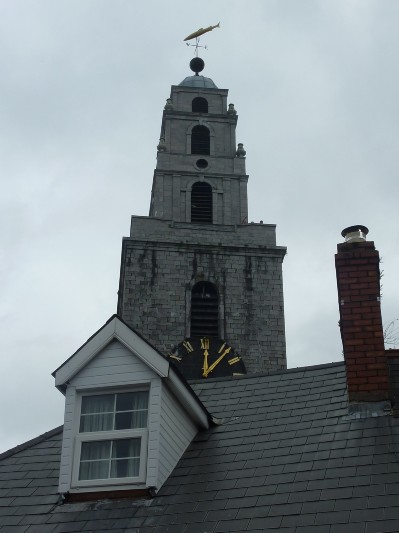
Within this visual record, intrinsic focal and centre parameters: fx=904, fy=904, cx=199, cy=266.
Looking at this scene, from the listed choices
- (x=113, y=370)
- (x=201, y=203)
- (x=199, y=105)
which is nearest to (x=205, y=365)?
(x=201, y=203)

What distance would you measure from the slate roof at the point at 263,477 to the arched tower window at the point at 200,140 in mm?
27635

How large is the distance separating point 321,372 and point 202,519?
10.8ft

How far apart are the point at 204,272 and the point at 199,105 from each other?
10.3m

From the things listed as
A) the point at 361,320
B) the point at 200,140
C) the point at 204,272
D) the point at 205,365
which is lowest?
the point at 361,320

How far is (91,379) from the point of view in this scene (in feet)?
34.4

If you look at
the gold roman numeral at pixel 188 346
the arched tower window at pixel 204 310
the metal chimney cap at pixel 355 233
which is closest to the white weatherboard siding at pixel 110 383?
the metal chimney cap at pixel 355 233

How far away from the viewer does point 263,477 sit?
951 cm

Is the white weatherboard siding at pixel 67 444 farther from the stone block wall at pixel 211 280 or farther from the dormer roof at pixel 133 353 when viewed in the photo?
the stone block wall at pixel 211 280

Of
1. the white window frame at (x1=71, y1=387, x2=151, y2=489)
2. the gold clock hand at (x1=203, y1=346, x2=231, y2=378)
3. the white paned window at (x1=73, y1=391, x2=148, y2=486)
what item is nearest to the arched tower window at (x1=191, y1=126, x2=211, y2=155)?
the gold clock hand at (x1=203, y1=346, x2=231, y2=378)

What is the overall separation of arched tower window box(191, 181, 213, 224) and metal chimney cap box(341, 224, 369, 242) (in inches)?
959

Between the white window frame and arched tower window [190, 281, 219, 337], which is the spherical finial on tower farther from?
the white window frame

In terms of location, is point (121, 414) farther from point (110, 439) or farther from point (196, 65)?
point (196, 65)

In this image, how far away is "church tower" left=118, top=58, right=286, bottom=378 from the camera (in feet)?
104

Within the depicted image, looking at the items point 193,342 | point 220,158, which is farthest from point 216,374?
point 220,158
